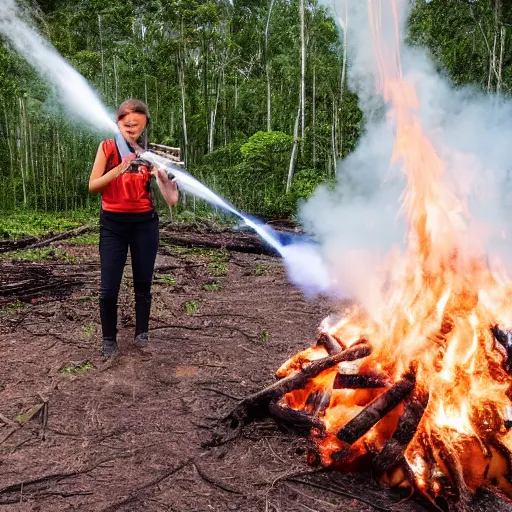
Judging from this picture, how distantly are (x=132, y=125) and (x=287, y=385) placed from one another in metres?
2.56

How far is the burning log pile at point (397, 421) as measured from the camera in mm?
2674

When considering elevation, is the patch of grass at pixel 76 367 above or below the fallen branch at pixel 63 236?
above

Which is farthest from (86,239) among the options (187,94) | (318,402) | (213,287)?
(187,94)

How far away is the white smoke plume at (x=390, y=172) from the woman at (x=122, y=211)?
6.63 feet

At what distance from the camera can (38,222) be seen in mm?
15023

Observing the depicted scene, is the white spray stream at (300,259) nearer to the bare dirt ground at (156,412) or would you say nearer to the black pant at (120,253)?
the black pant at (120,253)

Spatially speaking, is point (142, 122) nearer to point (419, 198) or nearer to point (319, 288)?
point (419, 198)

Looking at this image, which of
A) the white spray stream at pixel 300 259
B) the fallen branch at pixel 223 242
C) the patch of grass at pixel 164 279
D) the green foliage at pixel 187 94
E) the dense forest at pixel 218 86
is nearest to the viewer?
the white spray stream at pixel 300 259

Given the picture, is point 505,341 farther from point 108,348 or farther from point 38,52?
point 38,52

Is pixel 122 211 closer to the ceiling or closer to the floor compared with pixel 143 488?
closer to the ceiling

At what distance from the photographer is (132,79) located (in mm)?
22422

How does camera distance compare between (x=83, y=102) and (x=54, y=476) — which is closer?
(x=54, y=476)

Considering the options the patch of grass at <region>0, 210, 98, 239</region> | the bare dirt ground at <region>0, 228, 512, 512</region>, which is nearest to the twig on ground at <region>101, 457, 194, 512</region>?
the bare dirt ground at <region>0, 228, 512, 512</region>

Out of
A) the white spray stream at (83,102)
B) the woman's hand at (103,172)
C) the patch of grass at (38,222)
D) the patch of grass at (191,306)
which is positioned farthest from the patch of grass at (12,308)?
the patch of grass at (38,222)
